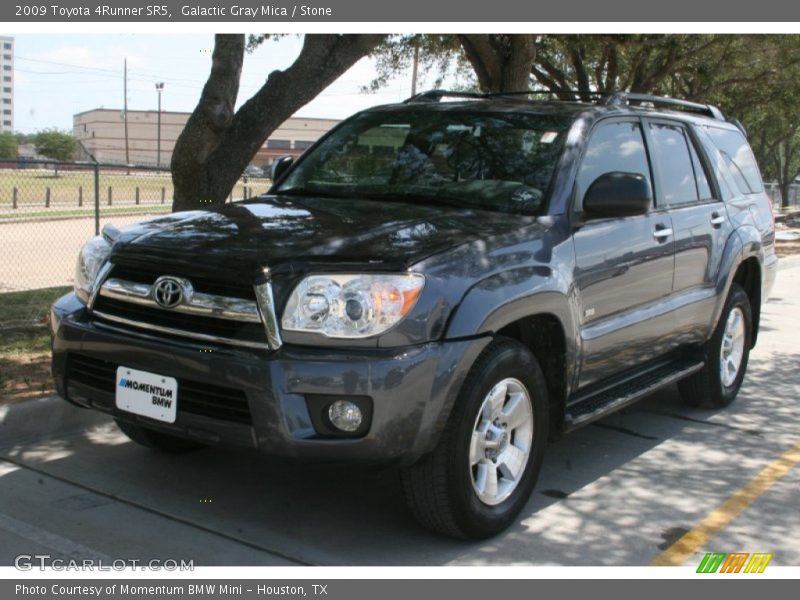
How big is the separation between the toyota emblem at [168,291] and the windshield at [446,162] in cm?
139

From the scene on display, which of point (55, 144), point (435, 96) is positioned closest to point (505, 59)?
point (435, 96)

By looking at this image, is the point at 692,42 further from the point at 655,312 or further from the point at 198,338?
the point at 198,338

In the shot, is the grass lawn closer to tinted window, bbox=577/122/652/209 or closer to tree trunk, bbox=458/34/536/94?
tinted window, bbox=577/122/652/209

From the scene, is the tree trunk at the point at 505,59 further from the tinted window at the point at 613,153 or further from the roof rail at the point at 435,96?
the tinted window at the point at 613,153

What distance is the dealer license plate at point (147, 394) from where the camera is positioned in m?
3.84

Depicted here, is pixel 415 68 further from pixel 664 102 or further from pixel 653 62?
pixel 664 102

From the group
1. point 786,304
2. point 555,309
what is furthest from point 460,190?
point 786,304

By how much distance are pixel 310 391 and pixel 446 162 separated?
1.90m

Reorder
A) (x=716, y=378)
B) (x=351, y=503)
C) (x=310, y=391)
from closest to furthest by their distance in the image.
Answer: (x=310, y=391) → (x=351, y=503) → (x=716, y=378)

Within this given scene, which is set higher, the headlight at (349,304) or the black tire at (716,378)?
the headlight at (349,304)

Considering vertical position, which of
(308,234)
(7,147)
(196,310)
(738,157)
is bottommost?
(196,310)

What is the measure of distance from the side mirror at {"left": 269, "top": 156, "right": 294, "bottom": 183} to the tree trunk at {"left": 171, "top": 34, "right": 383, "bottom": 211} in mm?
1789

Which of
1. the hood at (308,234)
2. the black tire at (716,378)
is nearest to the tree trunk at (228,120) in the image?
the hood at (308,234)

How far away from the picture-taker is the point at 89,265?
14.5 feet
